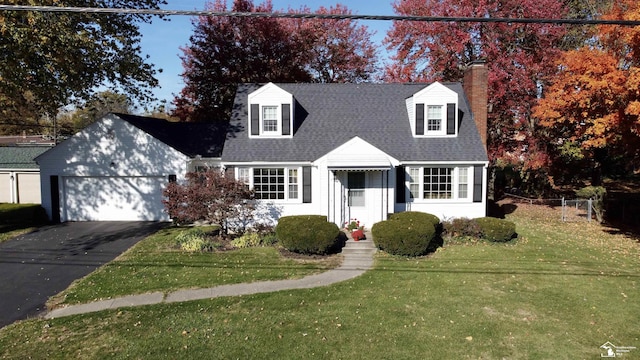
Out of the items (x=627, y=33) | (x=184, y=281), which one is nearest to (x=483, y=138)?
(x=627, y=33)

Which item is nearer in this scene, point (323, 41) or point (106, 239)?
point (106, 239)

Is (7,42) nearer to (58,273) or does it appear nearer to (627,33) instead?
(58,273)

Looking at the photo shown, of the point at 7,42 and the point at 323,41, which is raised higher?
the point at 323,41

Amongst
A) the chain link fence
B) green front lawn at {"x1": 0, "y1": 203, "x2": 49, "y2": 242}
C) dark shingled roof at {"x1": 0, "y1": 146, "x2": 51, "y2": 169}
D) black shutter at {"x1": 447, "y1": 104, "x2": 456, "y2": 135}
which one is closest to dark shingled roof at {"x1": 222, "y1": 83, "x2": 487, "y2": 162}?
black shutter at {"x1": 447, "y1": 104, "x2": 456, "y2": 135}

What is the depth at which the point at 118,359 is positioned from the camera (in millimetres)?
7191

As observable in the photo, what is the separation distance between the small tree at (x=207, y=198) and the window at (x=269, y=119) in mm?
3934

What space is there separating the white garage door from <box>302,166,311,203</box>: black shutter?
724cm

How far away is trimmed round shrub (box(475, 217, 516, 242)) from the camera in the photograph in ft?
50.7

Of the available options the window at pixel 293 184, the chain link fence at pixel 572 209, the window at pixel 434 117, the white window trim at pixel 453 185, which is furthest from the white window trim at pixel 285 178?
the chain link fence at pixel 572 209

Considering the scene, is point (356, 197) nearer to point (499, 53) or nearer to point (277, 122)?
point (277, 122)

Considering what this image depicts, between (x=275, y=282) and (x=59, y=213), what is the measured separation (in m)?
14.2

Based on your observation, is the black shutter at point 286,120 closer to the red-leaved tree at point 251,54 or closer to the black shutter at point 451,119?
the black shutter at point 451,119

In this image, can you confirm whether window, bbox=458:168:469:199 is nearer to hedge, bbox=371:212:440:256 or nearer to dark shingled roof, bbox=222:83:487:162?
dark shingled roof, bbox=222:83:487:162

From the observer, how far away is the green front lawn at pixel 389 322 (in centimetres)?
750
